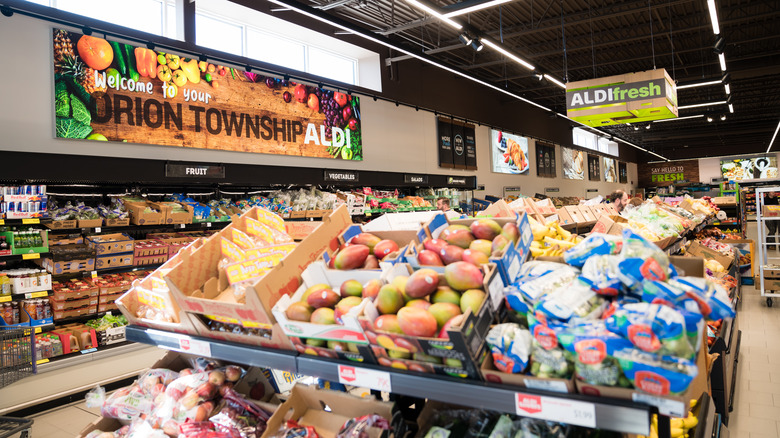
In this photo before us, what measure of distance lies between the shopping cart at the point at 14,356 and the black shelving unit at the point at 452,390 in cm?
261

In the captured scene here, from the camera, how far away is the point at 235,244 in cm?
214

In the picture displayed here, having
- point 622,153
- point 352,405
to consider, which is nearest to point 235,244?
point 352,405

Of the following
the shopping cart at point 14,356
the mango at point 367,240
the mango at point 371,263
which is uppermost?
the mango at point 367,240

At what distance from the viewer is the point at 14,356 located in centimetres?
365

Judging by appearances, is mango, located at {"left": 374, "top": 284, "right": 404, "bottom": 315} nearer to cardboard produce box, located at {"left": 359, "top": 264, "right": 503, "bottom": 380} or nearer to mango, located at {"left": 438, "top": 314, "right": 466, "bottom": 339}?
cardboard produce box, located at {"left": 359, "top": 264, "right": 503, "bottom": 380}

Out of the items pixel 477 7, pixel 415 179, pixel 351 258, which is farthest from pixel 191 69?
pixel 351 258

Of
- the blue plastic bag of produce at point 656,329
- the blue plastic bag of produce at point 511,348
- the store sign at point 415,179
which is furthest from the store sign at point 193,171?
the blue plastic bag of produce at point 656,329

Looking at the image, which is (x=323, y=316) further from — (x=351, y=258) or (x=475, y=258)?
(x=475, y=258)

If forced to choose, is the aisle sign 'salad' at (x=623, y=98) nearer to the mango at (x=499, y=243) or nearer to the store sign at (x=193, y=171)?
the store sign at (x=193, y=171)

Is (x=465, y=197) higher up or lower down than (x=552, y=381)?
higher up

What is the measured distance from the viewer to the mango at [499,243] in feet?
5.21

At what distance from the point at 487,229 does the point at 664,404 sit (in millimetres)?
810

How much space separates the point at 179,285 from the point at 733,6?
10912 mm

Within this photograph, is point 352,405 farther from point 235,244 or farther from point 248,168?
point 248,168
